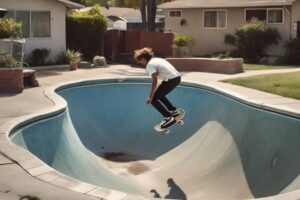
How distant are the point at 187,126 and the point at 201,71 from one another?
327 inches

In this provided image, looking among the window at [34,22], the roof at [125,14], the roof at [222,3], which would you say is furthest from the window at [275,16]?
the roof at [125,14]

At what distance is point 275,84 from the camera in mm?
15227

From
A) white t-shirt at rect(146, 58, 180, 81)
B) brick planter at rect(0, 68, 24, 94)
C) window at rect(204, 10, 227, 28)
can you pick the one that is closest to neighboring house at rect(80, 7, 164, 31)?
window at rect(204, 10, 227, 28)

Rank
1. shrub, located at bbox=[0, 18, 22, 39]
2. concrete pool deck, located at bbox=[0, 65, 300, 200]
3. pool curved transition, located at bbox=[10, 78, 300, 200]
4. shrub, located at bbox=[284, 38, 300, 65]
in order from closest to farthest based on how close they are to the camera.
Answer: concrete pool deck, located at bbox=[0, 65, 300, 200], pool curved transition, located at bbox=[10, 78, 300, 200], shrub, located at bbox=[0, 18, 22, 39], shrub, located at bbox=[284, 38, 300, 65]

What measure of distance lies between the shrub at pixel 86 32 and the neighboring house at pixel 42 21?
0.83 metres

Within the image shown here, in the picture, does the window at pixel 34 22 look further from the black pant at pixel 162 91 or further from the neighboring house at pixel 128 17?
the neighboring house at pixel 128 17

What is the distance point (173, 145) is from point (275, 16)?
1985 cm

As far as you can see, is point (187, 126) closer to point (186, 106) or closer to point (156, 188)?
point (186, 106)

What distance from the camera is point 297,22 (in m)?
28.6

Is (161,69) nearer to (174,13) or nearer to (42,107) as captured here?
(42,107)

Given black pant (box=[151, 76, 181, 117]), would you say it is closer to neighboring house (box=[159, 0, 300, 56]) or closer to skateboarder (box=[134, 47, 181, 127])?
skateboarder (box=[134, 47, 181, 127])

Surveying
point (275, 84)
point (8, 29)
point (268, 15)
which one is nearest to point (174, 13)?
point (268, 15)

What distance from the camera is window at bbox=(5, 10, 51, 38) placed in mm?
23266

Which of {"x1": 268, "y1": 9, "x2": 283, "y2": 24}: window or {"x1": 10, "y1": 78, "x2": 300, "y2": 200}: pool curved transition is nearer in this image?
{"x1": 10, "y1": 78, "x2": 300, "y2": 200}: pool curved transition
